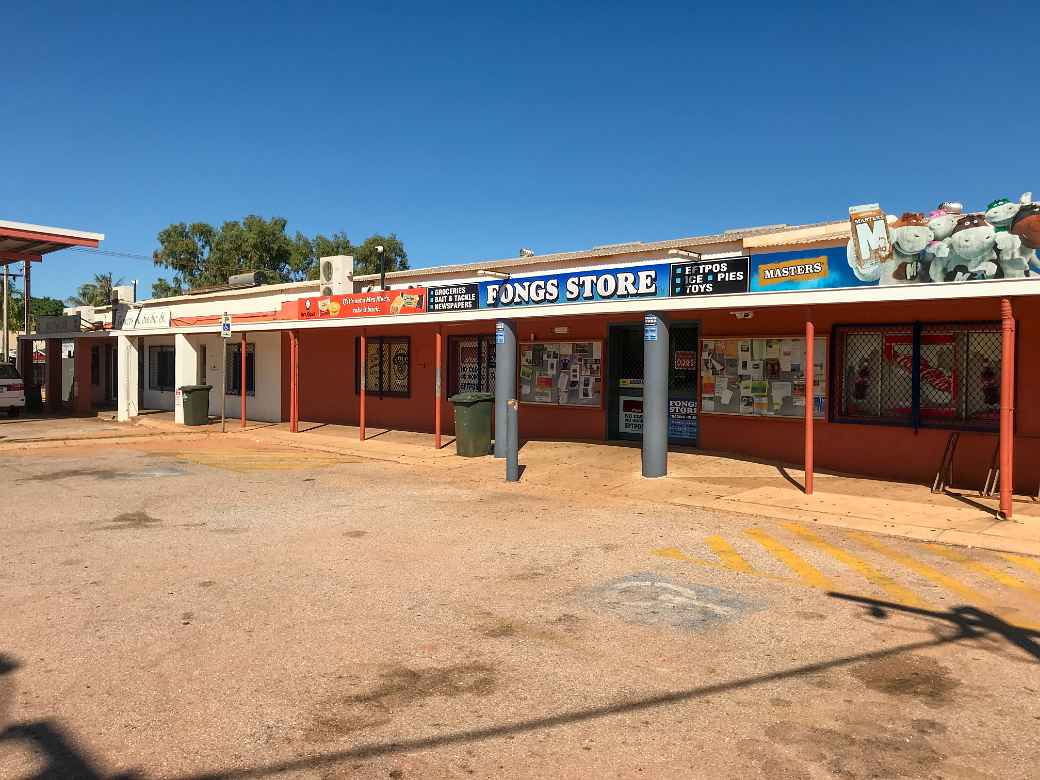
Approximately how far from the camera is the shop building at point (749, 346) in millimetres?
10109

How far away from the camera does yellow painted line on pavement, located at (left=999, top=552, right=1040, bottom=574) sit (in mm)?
7270

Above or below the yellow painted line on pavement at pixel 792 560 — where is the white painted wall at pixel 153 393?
above

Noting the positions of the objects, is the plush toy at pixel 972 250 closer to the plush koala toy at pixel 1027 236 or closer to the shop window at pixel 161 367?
the plush koala toy at pixel 1027 236

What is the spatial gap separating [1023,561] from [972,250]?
375cm

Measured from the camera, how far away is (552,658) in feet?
16.5

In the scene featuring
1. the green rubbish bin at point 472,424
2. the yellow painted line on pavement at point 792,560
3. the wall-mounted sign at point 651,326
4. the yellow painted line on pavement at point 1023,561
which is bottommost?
the yellow painted line on pavement at point 792,560

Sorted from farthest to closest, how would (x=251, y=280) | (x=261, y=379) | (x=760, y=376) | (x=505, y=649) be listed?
(x=251, y=280)
(x=261, y=379)
(x=760, y=376)
(x=505, y=649)

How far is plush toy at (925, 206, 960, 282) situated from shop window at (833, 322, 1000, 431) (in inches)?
82.6

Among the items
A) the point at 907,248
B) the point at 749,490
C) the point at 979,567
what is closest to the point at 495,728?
the point at 979,567

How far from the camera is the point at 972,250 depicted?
9.18 m

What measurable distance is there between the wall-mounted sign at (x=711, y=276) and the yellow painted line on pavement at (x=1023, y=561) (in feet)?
15.7

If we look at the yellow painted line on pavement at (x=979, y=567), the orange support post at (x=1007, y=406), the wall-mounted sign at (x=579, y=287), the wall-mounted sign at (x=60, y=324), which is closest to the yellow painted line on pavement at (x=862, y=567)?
the yellow painted line on pavement at (x=979, y=567)

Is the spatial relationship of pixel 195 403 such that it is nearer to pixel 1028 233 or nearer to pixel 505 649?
pixel 505 649

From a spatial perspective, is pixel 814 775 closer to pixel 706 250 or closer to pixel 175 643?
pixel 175 643
